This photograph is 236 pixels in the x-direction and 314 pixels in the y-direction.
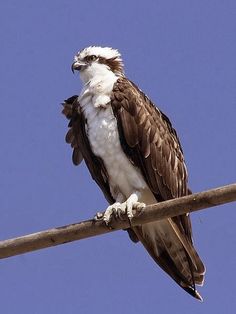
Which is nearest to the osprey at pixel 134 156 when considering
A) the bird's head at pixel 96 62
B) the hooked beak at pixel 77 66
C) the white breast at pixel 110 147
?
the white breast at pixel 110 147

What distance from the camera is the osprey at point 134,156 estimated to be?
29.7 ft

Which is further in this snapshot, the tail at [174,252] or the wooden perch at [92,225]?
the tail at [174,252]

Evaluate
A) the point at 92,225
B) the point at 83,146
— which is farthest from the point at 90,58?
the point at 92,225

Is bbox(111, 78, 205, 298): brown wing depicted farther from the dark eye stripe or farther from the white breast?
the dark eye stripe

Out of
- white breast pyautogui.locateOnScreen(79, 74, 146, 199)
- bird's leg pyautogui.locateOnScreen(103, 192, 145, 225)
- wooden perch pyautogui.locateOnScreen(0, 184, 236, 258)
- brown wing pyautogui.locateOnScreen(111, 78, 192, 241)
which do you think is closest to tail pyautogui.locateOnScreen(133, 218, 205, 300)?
brown wing pyautogui.locateOnScreen(111, 78, 192, 241)

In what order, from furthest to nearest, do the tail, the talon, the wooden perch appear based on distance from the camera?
the tail < the talon < the wooden perch

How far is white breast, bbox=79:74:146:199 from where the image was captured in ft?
29.9

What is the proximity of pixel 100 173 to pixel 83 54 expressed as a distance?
1.64 metres

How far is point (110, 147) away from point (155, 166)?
530 millimetres

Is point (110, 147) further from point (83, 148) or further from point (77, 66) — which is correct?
point (77, 66)

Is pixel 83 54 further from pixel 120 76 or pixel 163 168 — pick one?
pixel 163 168

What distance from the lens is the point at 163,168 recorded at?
9.21 meters

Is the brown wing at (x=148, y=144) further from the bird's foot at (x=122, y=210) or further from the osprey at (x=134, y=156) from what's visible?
the bird's foot at (x=122, y=210)

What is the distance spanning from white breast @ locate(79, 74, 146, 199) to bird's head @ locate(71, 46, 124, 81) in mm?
740
